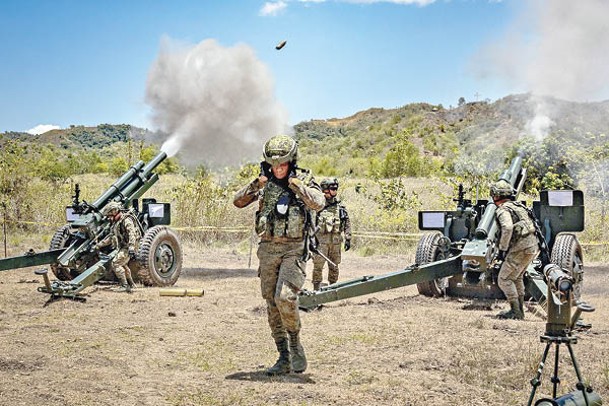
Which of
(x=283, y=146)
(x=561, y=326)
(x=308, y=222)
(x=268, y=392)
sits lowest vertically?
(x=268, y=392)

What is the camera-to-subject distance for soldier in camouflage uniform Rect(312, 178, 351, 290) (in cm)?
959

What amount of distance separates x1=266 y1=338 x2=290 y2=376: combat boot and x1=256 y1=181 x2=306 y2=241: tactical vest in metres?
0.85

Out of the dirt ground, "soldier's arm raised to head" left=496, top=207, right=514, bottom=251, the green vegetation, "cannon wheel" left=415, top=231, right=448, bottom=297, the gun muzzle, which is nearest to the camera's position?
the gun muzzle

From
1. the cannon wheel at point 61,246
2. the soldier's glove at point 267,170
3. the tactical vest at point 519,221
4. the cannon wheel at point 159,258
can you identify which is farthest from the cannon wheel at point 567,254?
the cannon wheel at point 61,246

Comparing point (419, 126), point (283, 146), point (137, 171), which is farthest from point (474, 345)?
point (419, 126)

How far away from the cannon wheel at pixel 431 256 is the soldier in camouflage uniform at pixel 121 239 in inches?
165

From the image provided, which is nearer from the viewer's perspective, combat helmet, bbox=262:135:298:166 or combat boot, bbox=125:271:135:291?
combat helmet, bbox=262:135:298:166

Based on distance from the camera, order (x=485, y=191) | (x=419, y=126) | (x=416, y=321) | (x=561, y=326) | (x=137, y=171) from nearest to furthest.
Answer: (x=561, y=326)
(x=416, y=321)
(x=137, y=171)
(x=485, y=191)
(x=419, y=126)

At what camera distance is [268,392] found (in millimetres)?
5254

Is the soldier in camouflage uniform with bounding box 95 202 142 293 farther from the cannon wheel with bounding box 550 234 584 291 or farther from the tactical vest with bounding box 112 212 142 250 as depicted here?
the cannon wheel with bounding box 550 234 584 291

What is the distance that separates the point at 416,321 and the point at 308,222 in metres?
2.87

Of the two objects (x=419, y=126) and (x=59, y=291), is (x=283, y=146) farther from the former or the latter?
(x=419, y=126)

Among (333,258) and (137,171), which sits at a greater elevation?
(137,171)

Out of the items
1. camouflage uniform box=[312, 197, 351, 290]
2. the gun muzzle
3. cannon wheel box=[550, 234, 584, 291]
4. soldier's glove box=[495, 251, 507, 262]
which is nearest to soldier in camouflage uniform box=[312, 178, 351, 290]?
camouflage uniform box=[312, 197, 351, 290]
